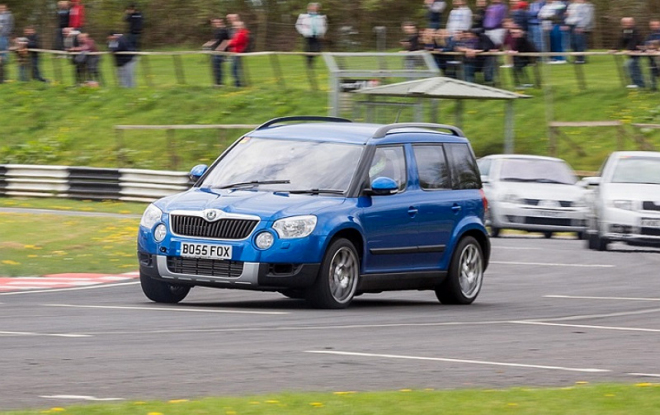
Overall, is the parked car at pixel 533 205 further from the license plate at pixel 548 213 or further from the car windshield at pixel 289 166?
the car windshield at pixel 289 166

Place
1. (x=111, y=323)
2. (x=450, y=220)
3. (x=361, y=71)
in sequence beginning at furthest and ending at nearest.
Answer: (x=361, y=71), (x=450, y=220), (x=111, y=323)

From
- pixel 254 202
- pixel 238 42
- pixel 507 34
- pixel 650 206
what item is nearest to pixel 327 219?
pixel 254 202

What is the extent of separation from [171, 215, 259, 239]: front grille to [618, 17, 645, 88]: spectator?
71.6ft

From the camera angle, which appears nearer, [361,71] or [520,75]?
[361,71]

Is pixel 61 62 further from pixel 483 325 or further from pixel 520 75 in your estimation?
pixel 483 325

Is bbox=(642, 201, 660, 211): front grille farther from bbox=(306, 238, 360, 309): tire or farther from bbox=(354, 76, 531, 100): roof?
bbox=(306, 238, 360, 309): tire

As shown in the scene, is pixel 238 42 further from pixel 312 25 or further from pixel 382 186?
pixel 382 186

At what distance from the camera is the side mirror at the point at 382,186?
43.8ft

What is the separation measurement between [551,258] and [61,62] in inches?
883

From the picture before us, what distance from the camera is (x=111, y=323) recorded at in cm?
1152

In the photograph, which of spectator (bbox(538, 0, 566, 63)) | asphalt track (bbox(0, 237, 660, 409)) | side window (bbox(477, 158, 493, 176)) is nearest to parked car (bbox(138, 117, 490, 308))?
asphalt track (bbox(0, 237, 660, 409))

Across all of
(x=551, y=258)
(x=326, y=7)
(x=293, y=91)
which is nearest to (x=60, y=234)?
(x=551, y=258)

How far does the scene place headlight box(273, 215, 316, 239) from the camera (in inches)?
494

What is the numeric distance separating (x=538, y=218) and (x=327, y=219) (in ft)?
41.1
